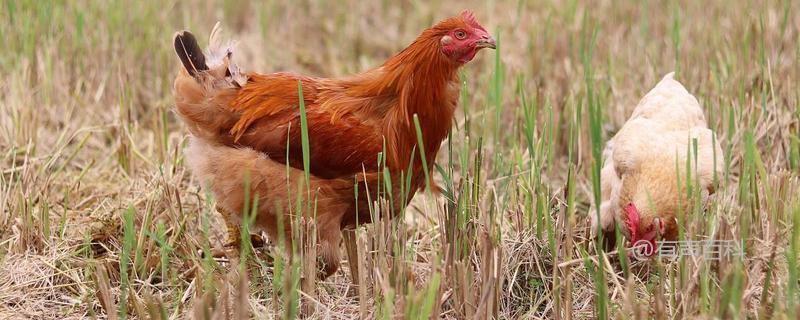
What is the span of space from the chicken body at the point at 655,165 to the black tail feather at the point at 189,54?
66.0 inches

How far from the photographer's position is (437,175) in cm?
485

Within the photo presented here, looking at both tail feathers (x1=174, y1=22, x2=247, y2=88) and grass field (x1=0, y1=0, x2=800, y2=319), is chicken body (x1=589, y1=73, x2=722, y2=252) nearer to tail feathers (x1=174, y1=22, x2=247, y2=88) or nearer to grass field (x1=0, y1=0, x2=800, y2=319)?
grass field (x1=0, y1=0, x2=800, y2=319)

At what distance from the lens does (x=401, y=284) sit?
9.37 feet

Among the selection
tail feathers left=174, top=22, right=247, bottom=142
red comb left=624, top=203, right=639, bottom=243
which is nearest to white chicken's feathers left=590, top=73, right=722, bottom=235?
red comb left=624, top=203, right=639, bottom=243

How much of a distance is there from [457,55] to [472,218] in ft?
2.08

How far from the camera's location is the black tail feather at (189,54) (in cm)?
374

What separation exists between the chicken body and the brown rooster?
0.82 meters

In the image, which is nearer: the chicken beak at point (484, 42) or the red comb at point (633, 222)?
the chicken beak at point (484, 42)

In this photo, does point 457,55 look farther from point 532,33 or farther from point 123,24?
point 123,24

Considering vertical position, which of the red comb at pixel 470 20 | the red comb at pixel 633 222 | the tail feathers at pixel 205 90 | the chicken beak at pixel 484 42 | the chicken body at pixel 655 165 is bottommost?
the red comb at pixel 633 222

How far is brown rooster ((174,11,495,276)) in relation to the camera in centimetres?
347

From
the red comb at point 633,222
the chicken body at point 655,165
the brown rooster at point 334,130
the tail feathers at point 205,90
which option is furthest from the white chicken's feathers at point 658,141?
the tail feathers at point 205,90

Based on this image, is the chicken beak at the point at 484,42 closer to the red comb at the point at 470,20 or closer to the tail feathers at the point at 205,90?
the red comb at the point at 470,20

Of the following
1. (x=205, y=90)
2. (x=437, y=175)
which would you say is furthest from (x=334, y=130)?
(x=437, y=175)
